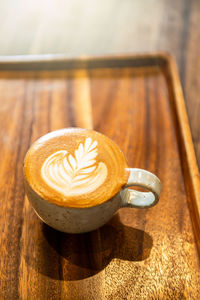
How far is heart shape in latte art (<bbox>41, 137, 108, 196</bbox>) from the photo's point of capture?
0.62m

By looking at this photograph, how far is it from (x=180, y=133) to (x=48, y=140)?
1.28 ft

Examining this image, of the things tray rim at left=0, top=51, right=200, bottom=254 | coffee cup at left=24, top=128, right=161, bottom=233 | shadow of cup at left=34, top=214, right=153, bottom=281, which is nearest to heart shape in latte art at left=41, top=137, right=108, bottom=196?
coffee cup at left=24, top=128, right=161, bottom=233

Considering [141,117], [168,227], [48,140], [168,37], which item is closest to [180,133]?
[141,117]

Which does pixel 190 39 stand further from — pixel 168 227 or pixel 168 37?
pixel 168 227

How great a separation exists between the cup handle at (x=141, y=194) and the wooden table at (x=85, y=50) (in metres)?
0.08

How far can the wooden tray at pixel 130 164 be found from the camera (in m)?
0.65

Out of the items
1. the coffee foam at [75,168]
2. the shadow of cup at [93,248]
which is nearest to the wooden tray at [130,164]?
the shadow of cup at [93,248]

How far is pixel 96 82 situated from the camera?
1027mm

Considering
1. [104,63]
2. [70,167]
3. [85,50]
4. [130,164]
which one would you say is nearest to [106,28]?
[85,50]

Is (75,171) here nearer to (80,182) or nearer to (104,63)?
(80,182)

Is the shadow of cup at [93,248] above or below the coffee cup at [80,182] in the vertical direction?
below

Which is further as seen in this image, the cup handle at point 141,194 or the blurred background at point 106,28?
the blurred background at point 106,28

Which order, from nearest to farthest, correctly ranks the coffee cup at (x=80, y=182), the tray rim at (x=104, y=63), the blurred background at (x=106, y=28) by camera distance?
1. the coffee cup at (x=80, y=182)
2. the tray rim at (x=104, y=63)
3. the blurred background at (x=106, y=28)

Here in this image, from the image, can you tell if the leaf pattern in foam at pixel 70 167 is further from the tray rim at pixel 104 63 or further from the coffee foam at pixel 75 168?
the tray rim at pixel 104 63
